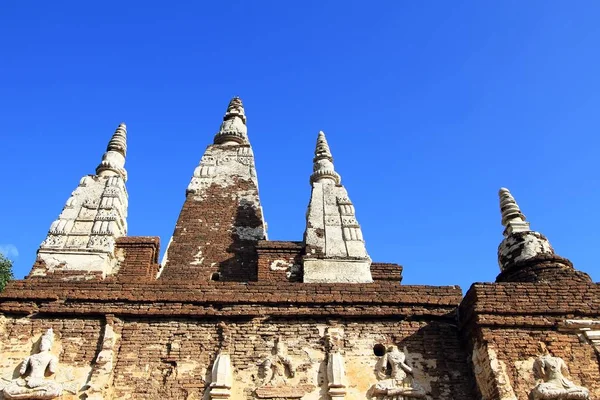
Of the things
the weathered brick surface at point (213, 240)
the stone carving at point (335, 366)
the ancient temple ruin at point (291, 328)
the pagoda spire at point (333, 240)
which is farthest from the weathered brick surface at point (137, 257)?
the stone carving at point (335, 366)

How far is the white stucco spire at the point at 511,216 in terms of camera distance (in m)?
10.3

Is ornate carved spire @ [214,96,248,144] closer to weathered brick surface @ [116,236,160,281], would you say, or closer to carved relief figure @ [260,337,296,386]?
weathered brick surface @ [116,236,160,281]

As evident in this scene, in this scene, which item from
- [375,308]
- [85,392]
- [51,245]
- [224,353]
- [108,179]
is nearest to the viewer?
[85,392]

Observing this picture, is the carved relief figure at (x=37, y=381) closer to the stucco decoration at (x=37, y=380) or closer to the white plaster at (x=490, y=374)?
the stucco decoration at (x=37, y=380)

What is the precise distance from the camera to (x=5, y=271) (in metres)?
17.1

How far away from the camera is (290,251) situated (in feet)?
31.3

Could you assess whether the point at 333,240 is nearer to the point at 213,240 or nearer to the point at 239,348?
the point at 213,240

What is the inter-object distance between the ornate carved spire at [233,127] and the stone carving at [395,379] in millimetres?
6613

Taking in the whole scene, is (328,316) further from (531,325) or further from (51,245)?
(51,245)

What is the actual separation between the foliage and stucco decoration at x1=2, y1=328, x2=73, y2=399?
10306 millimetres

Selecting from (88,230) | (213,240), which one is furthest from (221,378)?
(88,230)

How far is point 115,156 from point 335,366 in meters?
6.28

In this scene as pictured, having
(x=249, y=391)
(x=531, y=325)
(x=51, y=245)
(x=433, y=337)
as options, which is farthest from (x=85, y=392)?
(x=531, y=325)

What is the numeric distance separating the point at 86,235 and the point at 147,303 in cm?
201
